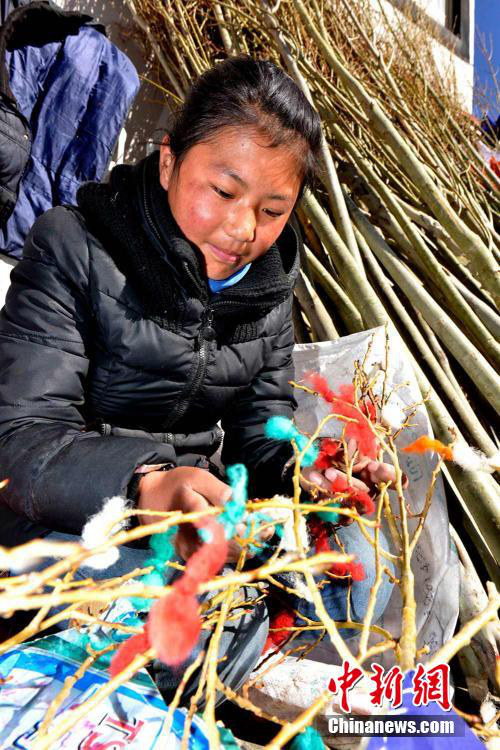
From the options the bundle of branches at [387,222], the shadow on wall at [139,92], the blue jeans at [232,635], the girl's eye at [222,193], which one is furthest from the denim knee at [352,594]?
the shadow on wall at [139,92]

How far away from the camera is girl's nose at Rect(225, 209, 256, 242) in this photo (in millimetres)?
902

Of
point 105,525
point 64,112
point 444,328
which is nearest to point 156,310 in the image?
point 105,525

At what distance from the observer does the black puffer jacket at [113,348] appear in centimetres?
85

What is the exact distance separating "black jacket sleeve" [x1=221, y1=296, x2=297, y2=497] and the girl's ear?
425mm

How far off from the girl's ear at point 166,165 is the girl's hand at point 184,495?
0.60m

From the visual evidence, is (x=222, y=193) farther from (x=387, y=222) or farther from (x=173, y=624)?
(x=387, y=222)

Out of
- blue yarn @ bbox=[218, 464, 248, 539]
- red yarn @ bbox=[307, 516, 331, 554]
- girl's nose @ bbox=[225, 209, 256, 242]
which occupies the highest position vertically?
girl's nose @ bbox=[225, 209, 256, 242]

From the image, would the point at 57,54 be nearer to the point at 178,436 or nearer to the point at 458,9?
the point at 178,436

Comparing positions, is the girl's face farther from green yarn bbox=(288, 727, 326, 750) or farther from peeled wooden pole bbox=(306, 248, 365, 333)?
green yarn bbox=(288, 727, 326, 750)

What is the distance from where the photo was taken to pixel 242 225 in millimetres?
907

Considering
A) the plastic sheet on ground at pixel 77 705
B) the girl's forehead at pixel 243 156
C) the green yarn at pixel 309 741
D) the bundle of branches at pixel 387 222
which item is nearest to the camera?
the plastic sheet on ground at pixel 77 705

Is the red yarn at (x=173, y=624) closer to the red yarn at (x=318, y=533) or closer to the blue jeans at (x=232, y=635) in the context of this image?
the blue jeans at (x=232, y=635)

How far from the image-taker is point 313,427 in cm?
149

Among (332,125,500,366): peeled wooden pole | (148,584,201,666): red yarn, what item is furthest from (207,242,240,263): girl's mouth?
(332,125,500,366): peeled wooden pole
